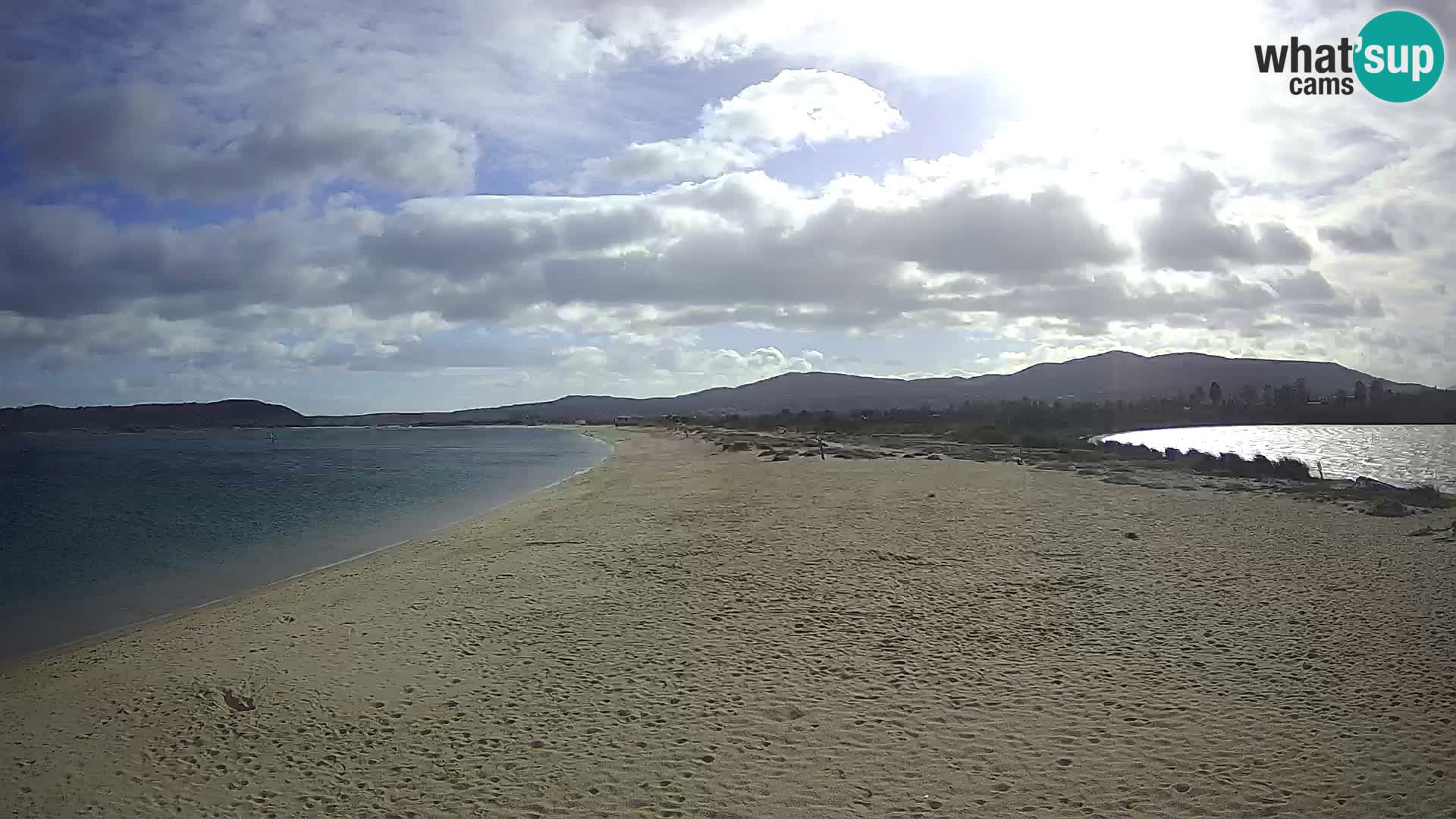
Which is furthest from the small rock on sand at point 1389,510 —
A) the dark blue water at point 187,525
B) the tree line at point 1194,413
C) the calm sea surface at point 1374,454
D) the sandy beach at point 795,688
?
the tree line at point 1194,413

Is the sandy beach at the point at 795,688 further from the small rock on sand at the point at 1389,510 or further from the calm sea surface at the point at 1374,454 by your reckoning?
the calm sea surface at the point at 1374,454

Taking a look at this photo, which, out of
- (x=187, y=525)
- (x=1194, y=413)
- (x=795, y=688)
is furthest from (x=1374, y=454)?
(x=1194, y=413)

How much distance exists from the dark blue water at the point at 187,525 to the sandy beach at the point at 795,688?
306 cm

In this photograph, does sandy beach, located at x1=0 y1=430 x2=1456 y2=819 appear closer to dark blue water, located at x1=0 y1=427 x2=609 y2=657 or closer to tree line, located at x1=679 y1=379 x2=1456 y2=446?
dark blue water, located at x1=0 y1=427 x2=609 y2=657

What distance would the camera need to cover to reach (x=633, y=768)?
20.9 ft

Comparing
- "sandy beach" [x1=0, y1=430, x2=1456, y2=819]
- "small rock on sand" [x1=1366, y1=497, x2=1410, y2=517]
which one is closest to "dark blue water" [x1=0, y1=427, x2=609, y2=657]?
"sandy beach" [x1=0, y1=430, x2=1456, y2=819]

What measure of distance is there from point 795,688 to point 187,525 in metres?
24.3

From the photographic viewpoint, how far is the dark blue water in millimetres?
15508

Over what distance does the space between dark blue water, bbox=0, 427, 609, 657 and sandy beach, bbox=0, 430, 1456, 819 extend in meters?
3.06

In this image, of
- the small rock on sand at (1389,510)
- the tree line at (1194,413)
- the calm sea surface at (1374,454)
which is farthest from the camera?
the tree line at (1194,413)

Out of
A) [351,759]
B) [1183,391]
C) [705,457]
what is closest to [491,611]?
[351,759]

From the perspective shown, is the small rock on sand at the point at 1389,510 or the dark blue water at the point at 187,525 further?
the small rock on sand at the point at 1389,510

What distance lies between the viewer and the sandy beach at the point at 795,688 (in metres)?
5.97

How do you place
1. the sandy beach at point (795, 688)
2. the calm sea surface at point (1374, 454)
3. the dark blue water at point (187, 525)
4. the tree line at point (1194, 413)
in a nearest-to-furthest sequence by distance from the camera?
the sandy beach at point (795, 688) → the dark blue water at point (187, 525) → the calm sea surface at point (1374, 454) → the tree line at point (1194, 413)
